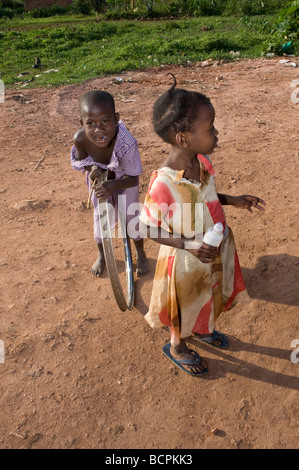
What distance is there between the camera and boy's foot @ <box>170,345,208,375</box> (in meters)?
2.46

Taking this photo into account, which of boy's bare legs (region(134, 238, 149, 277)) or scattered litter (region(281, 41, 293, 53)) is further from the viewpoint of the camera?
scattered litter (region(281, 41, 293, 53))

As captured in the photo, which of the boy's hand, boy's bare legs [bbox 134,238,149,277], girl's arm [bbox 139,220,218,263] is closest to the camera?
girl's arm [bbox 139,220,218,263]

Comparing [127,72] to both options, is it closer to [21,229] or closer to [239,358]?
[21,229]

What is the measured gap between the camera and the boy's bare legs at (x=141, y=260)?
331 cm

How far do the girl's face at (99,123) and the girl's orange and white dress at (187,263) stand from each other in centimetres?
61

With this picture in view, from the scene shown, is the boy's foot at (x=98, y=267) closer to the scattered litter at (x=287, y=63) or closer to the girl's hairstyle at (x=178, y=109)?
the girl's hairstyle at (x=178, y=109)

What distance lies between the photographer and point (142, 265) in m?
3.33

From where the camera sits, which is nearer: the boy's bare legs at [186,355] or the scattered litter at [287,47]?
the boy's bare legs at [186,355]

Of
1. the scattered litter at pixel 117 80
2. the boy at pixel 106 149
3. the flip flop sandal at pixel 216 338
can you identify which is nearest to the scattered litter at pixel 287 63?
the scattered litter at pixel 117 80

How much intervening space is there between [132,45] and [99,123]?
813 cm

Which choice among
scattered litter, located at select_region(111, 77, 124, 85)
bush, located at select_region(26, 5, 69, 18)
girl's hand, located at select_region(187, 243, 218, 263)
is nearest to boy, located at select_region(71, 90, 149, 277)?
girl's hand, located at select_region(187, 243, 218, 263)

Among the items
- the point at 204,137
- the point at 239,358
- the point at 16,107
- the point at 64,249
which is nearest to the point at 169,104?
the point at 204,137

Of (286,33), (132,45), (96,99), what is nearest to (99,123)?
(96,99)

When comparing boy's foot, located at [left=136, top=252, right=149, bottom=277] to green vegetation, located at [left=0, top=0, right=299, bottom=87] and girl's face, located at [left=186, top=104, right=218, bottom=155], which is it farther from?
green vegetation, located at [left=0, top=0, right=299, bottom=87]
